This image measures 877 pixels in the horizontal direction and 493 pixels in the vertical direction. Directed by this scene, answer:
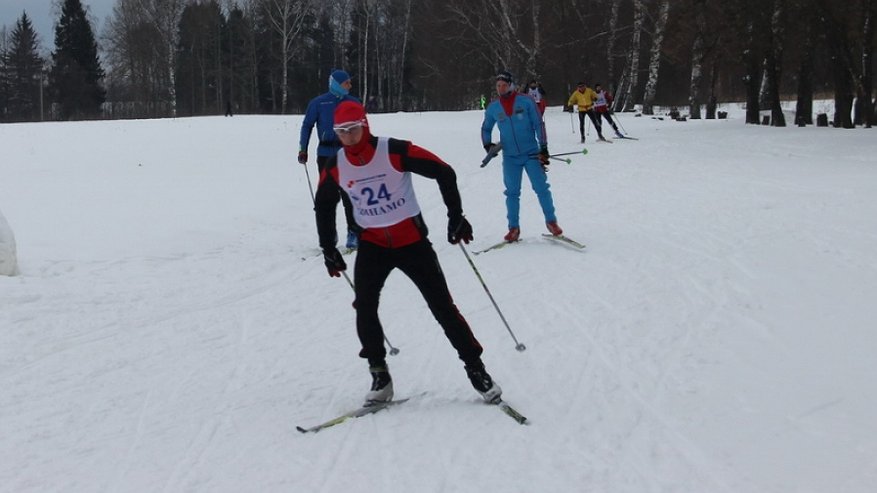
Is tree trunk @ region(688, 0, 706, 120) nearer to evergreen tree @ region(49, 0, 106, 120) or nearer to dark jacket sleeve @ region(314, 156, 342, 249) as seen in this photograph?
dark jacket sleeve @ region(314, 156, 342, 249)

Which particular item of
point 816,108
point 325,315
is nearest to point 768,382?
point 325,315

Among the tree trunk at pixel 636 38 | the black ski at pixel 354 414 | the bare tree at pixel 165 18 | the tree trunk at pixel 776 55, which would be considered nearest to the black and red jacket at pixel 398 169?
the black ski at pixel 354 414

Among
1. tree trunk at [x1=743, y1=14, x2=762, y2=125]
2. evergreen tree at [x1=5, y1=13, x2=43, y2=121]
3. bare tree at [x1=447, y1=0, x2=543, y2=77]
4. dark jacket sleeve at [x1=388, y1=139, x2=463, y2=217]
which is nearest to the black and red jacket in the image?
dark jacket sleeve at [x1=388, y1=139, x2=463, y2=217]

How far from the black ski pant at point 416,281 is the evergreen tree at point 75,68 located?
2274 inches

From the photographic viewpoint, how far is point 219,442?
4109 mm

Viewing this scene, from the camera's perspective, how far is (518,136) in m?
8.36

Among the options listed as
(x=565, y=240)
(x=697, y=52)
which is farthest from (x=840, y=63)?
(x=565, y=240)

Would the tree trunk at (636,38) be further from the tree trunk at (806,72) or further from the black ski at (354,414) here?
the black ski at (354,414)

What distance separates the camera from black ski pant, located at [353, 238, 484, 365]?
4297mm

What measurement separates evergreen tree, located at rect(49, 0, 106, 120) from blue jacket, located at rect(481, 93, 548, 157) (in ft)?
179

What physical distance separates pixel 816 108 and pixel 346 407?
4131cm

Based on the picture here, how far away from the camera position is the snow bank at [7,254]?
710 cm

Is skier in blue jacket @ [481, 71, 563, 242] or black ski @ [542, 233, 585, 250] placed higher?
skier in blue jacket @ [481, 71, 563, 242]

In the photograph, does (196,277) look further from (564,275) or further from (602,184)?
(602,184)
